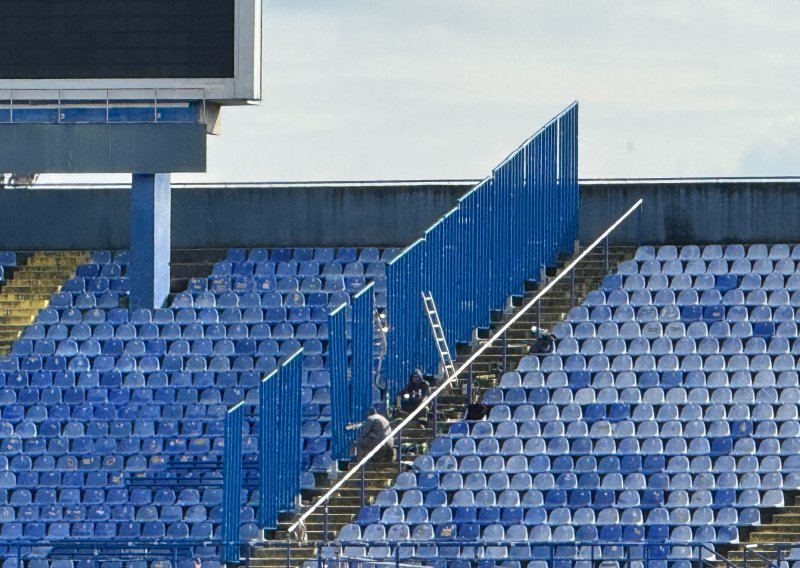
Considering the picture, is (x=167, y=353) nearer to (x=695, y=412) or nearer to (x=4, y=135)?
(x=4, y=135)

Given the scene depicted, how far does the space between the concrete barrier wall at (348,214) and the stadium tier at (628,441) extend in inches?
35.7

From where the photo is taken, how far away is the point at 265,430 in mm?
24125

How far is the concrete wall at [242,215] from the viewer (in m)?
29.2

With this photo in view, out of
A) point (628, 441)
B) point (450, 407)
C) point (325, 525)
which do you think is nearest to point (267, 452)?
point (325, 525)

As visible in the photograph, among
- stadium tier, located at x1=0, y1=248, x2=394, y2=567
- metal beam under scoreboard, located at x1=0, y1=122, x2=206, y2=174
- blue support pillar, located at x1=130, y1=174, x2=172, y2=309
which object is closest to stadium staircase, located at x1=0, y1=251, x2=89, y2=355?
stadium tier, located at x1=0, y1=248, x2=394, y2=567

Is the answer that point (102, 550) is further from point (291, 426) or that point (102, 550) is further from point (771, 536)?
point (771, 536)

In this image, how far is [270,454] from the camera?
2416cm

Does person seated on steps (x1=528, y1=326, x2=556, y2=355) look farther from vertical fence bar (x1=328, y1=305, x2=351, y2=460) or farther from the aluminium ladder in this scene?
vertical fence bar (x1=328, y1=305, x2=351, y2=460)

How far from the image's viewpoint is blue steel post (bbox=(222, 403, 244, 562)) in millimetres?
23672

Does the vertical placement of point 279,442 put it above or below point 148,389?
below

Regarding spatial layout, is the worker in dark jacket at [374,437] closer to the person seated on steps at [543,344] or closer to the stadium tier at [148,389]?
the stadium tier at [148,389]

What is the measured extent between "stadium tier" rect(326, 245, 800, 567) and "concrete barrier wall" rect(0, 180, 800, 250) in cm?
91

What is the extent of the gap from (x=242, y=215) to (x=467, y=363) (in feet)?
15.5

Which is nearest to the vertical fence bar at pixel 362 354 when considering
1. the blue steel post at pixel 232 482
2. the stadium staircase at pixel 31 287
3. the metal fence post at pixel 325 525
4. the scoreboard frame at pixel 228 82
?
the metal fence post at pixel 325 525
